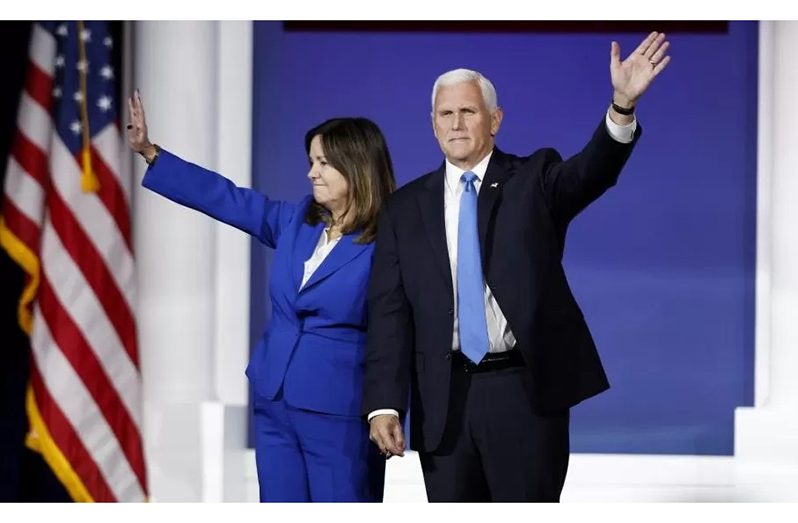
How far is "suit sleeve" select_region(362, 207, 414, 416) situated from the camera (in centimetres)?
305

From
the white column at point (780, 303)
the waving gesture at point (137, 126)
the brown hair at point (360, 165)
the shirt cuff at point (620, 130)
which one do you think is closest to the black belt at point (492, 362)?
the brown hair at point (360, 165)

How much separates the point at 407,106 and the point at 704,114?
104 cm

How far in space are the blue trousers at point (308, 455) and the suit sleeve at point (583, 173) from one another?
2.42ft

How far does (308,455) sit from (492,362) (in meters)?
0.54

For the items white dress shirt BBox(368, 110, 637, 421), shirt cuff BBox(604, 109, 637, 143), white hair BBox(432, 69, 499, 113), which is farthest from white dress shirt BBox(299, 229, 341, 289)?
shirt cuff BBox(604, 109, 637, 143)

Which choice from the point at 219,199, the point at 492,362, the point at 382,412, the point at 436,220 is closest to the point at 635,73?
the point at 436,220

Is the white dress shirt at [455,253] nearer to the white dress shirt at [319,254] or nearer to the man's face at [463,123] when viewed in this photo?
the man's face at [463,123]

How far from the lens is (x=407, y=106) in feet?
15.9

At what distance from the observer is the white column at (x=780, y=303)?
14.8ft

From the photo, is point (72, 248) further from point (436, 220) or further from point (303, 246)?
point (436, 220)

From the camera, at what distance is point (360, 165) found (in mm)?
3336

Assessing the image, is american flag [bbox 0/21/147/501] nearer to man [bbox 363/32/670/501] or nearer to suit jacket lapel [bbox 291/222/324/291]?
suit jacket lapel [bbox 291/222/324/291]

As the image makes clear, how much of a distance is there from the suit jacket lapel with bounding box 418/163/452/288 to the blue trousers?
477 mm
